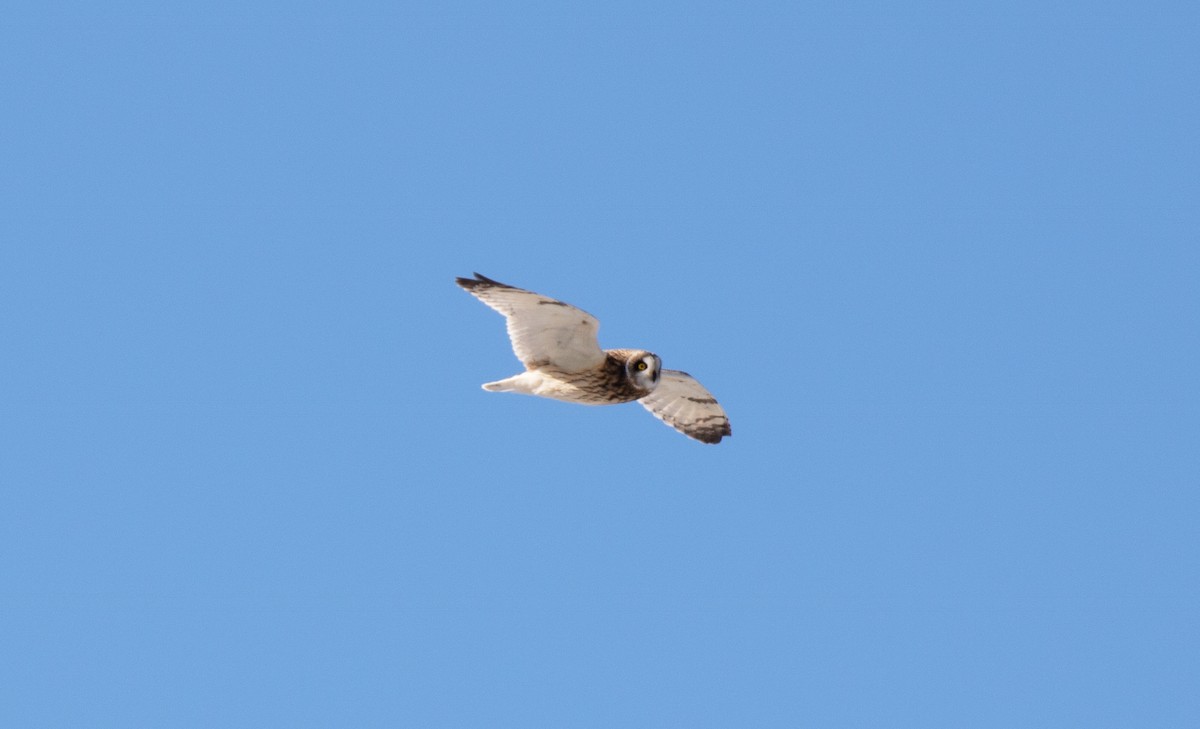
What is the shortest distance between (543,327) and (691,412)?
304 centimetres

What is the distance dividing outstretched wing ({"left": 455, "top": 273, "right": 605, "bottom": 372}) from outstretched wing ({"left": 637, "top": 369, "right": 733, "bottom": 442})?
2172 millimetres

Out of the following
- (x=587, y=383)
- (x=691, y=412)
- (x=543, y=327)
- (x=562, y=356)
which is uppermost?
(x=691, y=412)

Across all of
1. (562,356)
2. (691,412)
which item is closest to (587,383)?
(562,356)

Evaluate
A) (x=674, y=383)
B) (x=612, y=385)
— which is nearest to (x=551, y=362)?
(x=612, y=385)

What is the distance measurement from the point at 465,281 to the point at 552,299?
0.74 m

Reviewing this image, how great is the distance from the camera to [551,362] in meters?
14.3

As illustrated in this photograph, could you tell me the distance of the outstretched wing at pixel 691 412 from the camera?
53.7 ft

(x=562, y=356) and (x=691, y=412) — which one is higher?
(x=691, y=412)

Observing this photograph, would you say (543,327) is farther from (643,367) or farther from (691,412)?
(691,412)

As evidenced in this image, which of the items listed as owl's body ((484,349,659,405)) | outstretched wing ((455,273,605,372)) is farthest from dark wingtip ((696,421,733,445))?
outstretched wing ((455,273,605,372))

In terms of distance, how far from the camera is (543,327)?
45.9 ft

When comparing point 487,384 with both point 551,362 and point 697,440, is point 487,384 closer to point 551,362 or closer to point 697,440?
point 551,362

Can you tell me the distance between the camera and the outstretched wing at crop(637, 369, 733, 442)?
16.4 m

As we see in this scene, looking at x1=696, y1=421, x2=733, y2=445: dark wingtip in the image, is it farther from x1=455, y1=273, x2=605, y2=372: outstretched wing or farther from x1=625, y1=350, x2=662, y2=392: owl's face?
x1=455, y1=273, x2=605, y2=372: outstretched wing
